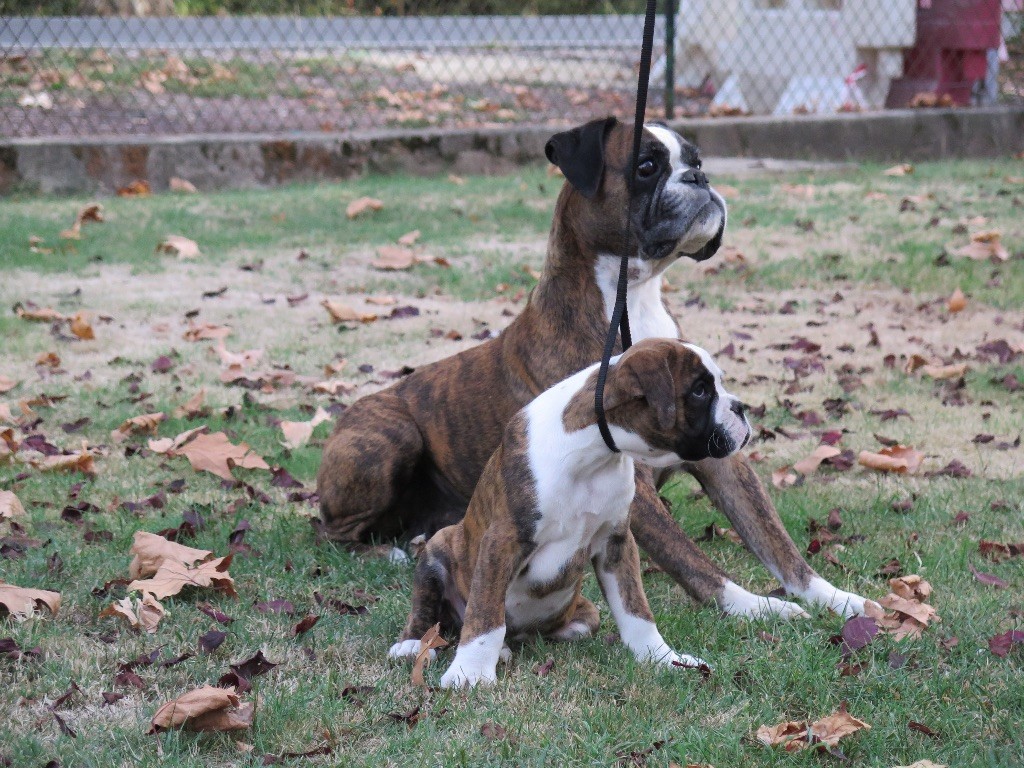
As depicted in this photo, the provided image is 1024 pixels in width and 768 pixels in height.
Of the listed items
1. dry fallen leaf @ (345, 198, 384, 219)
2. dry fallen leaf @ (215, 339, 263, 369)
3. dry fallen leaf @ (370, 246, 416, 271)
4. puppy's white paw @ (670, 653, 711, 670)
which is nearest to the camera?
puppy's white paw @ (670, 653, 711, 670)

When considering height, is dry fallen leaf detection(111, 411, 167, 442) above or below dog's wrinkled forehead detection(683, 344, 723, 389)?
below

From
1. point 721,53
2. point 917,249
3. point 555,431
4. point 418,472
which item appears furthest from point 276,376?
point 721,53

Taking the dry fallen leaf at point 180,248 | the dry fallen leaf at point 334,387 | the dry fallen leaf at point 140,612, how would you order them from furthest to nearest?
the dry fallen leaf at point 180,248
the dry fallen leaf at point 334,387
the dry fallen leaf at point 140,612

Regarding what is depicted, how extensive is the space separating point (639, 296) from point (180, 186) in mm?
7863

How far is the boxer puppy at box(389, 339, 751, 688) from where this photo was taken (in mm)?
3438

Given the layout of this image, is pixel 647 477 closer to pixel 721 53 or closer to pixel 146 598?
pixel 146 598

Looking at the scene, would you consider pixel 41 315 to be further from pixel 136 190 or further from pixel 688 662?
pixel 688 662

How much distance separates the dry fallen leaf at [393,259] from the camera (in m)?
9.07

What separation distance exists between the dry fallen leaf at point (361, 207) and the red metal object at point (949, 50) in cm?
645

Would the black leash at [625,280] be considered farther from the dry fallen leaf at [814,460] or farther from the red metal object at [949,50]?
the red metal object at [949,50]

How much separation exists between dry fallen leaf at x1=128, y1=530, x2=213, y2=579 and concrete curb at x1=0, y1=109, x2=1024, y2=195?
24.9 feet

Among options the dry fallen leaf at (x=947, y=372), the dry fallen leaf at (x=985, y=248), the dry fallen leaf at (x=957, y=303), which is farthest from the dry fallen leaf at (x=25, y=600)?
the dry fallen leaf at (x=985, y=248)

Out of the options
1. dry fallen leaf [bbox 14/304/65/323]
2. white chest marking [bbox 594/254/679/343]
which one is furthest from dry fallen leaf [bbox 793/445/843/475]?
dry fallen leaf [bbox 14/304/65/323]

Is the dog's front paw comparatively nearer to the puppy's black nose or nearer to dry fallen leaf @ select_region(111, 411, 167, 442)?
the puppy's black nose
